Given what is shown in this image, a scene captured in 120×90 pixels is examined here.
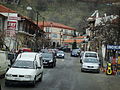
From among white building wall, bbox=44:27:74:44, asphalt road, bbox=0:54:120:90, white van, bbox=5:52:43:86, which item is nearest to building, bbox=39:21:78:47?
white building wall, bbox=44:27:74:44

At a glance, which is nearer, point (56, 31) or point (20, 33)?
point (20, 33)

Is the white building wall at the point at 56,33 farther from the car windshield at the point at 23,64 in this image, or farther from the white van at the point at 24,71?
the car windshield at the point at 23,64

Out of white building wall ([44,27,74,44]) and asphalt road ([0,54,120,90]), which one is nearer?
asphalt road ([0,54,120,90])

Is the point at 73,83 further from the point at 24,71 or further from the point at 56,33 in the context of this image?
the point at 56,33

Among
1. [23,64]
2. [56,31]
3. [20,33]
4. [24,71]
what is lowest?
[24,71]

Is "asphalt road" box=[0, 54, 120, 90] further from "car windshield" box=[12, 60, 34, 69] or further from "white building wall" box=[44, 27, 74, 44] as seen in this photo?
"white building wall" box=[44, 27, 74, 44]

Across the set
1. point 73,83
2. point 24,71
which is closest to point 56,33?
point 73,83

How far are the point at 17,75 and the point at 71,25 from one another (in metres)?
115

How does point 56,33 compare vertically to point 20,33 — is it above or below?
above

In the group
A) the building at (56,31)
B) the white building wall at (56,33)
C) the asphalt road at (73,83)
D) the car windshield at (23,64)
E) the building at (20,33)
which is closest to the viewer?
the asphalt road at (73,83)

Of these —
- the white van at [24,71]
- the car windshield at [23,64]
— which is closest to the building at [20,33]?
the white van at [24,71]

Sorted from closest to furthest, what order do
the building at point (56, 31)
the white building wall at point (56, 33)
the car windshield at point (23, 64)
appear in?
the car windshield at point (23, 64) < the building at point (56, 31) < the white building wall at point (56, 33)

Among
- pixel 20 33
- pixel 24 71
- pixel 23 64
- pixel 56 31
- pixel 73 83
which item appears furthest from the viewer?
pixel 56 31

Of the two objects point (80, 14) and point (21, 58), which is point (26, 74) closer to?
point (21, 58)
